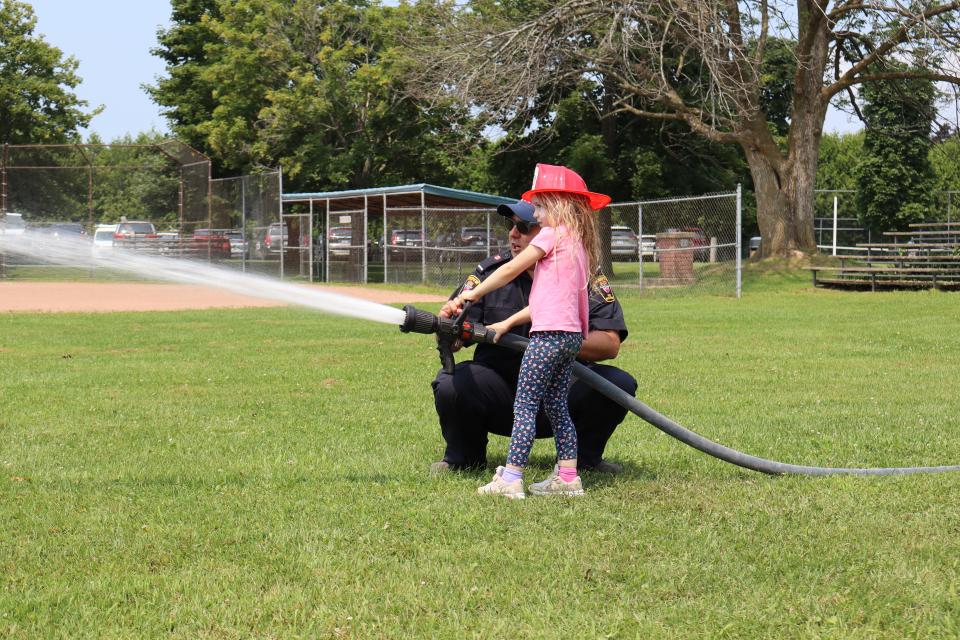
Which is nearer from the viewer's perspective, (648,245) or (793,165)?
(793,165)

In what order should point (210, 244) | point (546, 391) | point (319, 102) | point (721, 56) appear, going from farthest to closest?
point (319, 102) < point (210, 244) < point (721, 56) < point (546, 391)

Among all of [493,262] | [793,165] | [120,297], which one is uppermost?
[793,165]

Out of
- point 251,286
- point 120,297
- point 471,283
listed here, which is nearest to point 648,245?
point 120,297

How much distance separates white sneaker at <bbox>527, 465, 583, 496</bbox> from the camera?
18.1 ft

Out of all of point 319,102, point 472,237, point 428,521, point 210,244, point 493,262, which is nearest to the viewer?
point 428,521

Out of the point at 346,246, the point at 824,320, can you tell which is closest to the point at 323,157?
the point at 346,246

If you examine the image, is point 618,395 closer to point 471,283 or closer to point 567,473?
point 567,473

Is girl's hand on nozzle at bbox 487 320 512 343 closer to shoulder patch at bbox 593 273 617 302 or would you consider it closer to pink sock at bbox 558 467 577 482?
shoulder patch at bbox 593 273 617 302

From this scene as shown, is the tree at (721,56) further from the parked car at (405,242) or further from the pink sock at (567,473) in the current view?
the pink sock at (567,473)

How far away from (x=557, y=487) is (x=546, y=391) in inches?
19.1

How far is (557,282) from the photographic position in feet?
17.6

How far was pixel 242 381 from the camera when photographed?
10352 mm

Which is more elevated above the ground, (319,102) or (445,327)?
(319,102)

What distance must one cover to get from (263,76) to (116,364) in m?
34.4
